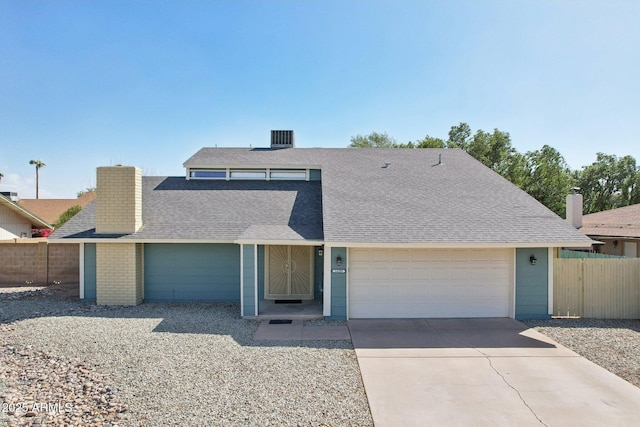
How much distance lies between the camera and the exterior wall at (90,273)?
11.6 metres

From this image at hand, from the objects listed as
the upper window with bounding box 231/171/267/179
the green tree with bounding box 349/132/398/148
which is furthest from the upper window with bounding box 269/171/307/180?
the green tree with bounding box 349/132/398/148

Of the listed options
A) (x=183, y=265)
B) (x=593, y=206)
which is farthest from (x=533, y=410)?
(x=593, y=206)

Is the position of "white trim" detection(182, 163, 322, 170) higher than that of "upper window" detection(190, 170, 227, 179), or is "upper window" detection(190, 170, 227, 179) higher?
"white trim" detection(182, 163, 322, 170)

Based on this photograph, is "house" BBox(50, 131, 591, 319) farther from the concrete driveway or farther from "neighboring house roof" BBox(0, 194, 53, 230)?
"neighboring house roof" BBox(0, 194, 53, 230)

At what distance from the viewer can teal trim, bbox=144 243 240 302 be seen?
11.6 meters

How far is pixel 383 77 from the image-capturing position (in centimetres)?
1644

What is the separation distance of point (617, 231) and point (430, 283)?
12.9 metres

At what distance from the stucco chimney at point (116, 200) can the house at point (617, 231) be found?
1837 centimetres

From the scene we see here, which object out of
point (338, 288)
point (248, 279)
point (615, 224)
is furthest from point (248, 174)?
point (615, 224)

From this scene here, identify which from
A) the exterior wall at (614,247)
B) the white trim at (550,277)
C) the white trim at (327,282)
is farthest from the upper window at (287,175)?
the exterior wall at (614,247)

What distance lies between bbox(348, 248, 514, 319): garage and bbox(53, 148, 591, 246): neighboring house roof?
0.72 metres

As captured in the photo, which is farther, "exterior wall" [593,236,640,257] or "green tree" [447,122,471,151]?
"green tree" [447,122,471,151]

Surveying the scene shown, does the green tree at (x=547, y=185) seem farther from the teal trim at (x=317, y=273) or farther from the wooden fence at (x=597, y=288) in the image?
the teal trim at (x=317, y=273)

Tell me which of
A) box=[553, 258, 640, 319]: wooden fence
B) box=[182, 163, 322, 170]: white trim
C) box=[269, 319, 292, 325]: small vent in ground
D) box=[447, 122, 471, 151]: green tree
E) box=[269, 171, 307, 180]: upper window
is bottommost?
box=[269, 319, 292, 325]: small vent in ground
